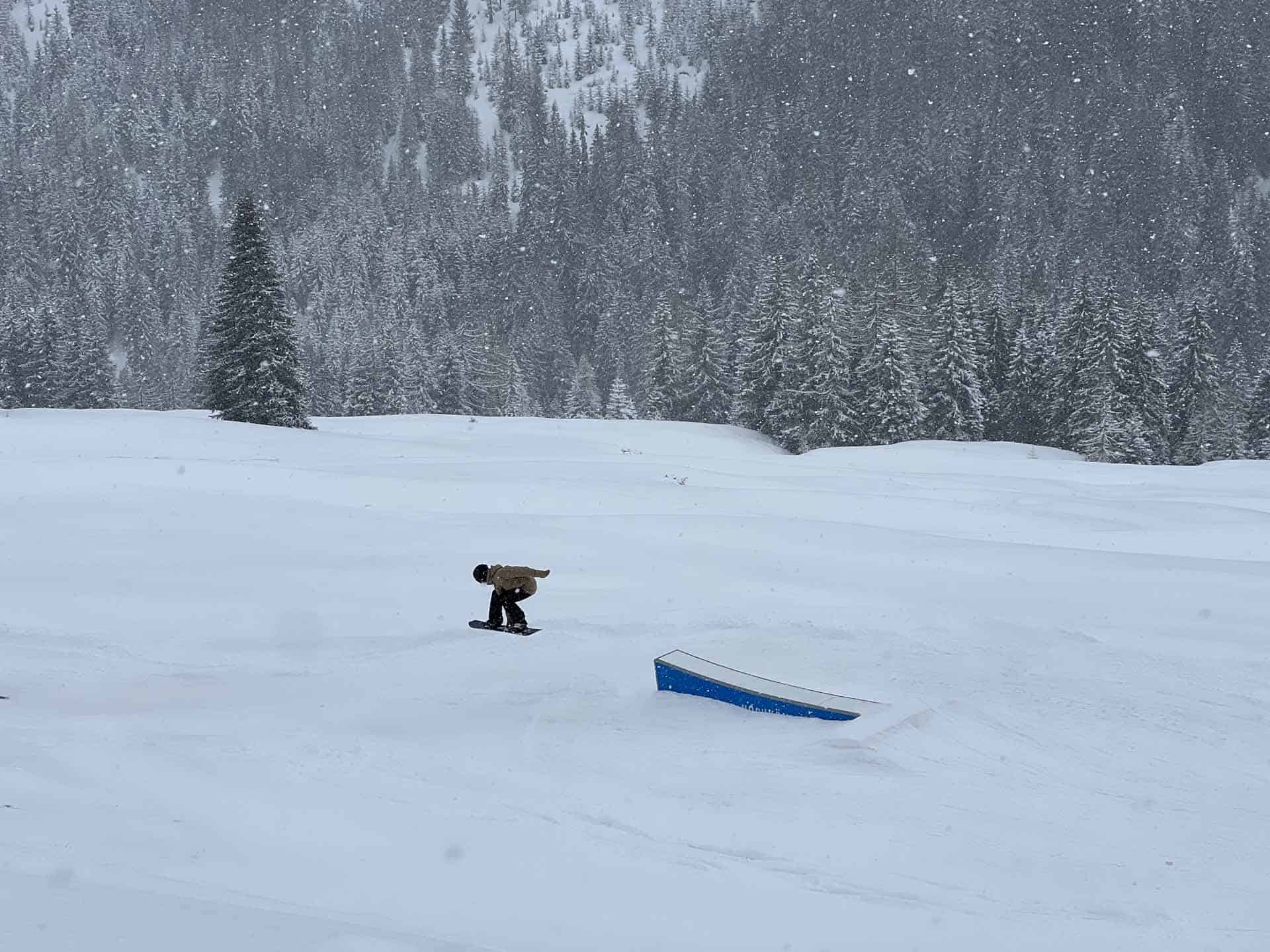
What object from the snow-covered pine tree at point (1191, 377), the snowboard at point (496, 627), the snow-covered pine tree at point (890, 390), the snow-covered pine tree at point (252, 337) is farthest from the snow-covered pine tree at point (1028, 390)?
the snowboard at point (496, 627)

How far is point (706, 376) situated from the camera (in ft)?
202

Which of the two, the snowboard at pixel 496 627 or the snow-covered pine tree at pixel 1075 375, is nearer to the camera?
the snowboard at pixel 496 627

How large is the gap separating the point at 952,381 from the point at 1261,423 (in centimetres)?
1521

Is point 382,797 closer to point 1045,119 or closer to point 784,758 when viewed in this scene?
point 784,758

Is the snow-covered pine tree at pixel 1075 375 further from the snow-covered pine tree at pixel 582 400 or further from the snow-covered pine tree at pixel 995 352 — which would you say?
the snow-covered pine tree at pixel 582 400

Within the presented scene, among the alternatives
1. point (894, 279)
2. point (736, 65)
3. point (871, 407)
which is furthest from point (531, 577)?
point (736, 65)

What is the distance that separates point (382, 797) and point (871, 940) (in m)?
3.82

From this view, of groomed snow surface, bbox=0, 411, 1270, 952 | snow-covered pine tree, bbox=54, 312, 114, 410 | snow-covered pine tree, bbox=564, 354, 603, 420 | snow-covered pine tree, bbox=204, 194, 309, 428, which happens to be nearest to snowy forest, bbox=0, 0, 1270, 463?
snow-covered pine tree, bbox=564, 354, 603, 420

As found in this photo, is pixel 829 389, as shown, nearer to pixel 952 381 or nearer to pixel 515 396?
pixel 952 381

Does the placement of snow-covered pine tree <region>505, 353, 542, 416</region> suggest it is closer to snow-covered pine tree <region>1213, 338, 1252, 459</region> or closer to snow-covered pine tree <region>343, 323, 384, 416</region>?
snow-covered pine tree <region>343, 323, 384, 416</region>

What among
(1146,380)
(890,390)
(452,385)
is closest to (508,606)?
(890,390)

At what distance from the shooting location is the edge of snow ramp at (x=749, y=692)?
379 inches

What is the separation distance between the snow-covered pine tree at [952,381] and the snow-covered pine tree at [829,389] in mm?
4141

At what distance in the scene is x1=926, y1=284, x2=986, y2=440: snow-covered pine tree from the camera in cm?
5244
